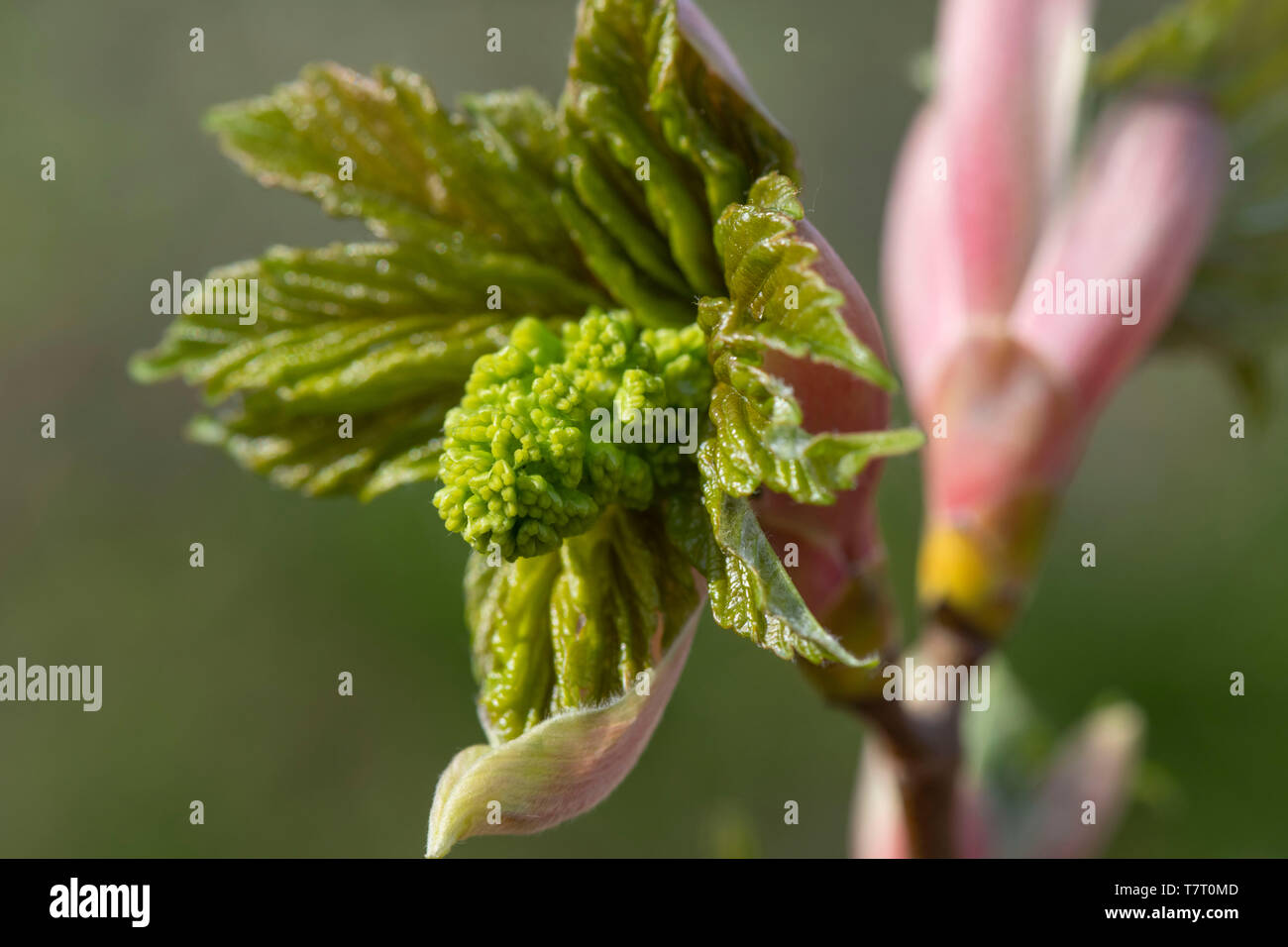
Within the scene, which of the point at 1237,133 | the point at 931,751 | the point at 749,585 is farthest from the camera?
the point at 1237,133

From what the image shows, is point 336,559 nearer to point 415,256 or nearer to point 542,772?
point 415,256

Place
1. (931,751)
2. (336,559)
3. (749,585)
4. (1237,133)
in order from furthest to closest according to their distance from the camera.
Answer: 1. (336,559)
2. (1237,133)
3. (931,751)
4. (749,585)

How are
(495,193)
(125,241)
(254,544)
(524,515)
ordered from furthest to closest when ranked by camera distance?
(125,241) < (254,544) < (495,193) < (524,515)

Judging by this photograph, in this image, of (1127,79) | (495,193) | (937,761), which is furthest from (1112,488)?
Answer: (495,193)

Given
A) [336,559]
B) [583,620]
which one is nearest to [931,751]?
[583,620]

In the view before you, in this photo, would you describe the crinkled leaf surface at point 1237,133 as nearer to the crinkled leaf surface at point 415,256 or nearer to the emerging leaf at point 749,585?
the crinkled leaf surface at point 415,256

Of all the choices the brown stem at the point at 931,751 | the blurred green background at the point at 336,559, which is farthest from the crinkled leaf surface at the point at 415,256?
the blurred green background at the point at 336,559
